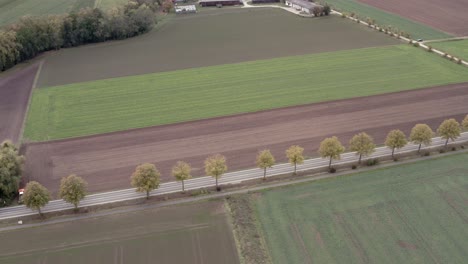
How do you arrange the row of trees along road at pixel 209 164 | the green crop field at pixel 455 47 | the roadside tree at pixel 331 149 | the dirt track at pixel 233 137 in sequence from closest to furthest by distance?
the row of trees along road at pixel 209 164 < the roadside tree at pixel 331 149 < the dirt track at pixel 233 137 < the green crop field at pixel 455 47

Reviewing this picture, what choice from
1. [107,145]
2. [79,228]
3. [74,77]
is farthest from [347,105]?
[74,77]

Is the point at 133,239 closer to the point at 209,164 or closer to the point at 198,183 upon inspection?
the point at 198,183

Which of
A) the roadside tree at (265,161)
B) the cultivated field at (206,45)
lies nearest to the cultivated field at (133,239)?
the roadside tree at (265,161)

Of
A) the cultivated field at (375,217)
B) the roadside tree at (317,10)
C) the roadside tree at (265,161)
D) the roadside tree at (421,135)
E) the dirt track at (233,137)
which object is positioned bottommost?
the cultivated field at (375,217)

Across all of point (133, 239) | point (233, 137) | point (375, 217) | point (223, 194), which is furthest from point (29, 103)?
point (375, 217)

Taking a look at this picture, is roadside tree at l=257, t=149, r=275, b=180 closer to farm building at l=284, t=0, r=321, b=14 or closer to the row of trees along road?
the row of trees along road

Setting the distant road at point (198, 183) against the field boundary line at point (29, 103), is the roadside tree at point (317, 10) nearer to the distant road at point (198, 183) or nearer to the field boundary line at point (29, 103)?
the distant road at point (198, 183)

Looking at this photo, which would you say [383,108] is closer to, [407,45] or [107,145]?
[407,45]
